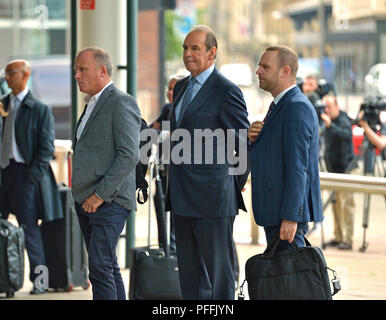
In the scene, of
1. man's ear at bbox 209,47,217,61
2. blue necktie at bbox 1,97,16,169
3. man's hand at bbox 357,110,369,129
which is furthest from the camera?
man's hand at bbox 357,110,369,129

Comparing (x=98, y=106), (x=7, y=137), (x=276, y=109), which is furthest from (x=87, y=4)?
(x=276, y=109)

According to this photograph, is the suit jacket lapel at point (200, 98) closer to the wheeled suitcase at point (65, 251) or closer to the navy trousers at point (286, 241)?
the navy trousers at point (286, 241)

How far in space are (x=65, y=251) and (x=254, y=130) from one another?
3.43 metres

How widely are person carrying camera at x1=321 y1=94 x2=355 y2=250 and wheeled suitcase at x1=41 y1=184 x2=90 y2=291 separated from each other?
12.5ft

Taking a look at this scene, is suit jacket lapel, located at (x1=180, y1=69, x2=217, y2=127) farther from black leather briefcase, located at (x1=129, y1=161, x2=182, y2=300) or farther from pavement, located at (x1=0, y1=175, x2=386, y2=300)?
pavement, located at (x1=0, y1=175, x2=386, y2=300)

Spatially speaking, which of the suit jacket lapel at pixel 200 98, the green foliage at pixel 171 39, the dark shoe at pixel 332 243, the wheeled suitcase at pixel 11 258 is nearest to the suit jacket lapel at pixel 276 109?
the suit jacket lapel at pixel 200 98

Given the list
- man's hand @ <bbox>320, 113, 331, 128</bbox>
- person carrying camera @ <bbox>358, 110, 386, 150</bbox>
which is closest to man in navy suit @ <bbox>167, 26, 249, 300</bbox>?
person carrying camera @ <bbox>358, 110, 386, 150</bbox>

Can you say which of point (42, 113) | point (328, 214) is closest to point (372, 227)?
point (328, 214)

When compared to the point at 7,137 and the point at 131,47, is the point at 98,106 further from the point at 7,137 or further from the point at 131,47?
the point at 131,47

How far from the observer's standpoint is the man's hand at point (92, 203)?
21.2 ft

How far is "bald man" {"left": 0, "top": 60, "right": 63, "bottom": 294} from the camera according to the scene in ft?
28.9

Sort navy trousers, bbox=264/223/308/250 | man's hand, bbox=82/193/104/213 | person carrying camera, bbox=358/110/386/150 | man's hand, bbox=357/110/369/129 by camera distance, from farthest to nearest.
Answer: man's hand, bbox=357/110/369/129 → person carrying camera, bbox=358/110/386/150 → man's hand, bbox=82/193/104/213 → navy trousers, bbox=264/223/308/250

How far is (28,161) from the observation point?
8789 millimetres

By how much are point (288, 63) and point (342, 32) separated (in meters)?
47.7
